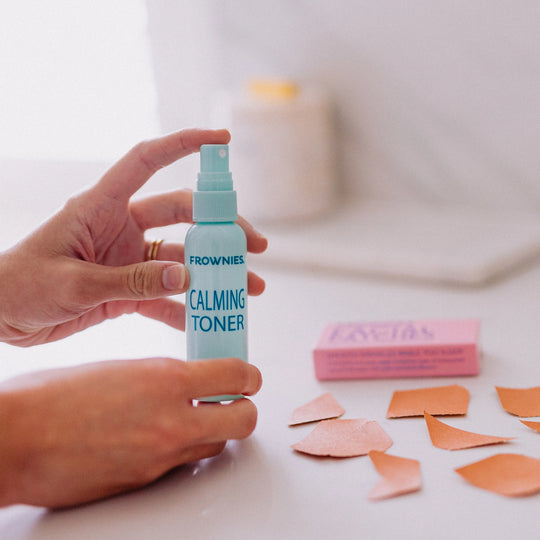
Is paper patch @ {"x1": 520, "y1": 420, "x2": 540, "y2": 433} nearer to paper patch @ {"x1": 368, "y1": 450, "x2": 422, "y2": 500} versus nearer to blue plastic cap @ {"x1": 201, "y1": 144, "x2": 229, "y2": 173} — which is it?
paper patch @ {"x1": 368, "y1": 450, "x2": 422, "y2": 500}

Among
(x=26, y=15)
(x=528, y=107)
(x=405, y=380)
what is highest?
(x=26, y=15)

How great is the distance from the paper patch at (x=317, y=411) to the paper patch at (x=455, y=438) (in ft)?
0.29

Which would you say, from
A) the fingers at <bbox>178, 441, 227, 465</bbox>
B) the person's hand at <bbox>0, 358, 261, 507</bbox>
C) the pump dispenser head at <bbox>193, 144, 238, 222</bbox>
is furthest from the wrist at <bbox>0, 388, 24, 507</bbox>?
the pump dispenser head at <bbox>193, 144, 238, 222</bbox>

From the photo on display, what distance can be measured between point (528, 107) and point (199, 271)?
2.52 feet

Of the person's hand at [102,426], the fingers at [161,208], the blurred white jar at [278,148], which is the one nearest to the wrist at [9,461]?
the person's hand at [102,426]

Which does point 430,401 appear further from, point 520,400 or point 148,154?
point 148,154

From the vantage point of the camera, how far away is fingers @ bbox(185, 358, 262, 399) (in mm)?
596

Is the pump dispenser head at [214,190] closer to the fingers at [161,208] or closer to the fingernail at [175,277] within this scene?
the fingernail at [175,277]

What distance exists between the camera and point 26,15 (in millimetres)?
1602

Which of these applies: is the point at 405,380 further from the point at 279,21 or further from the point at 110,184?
the point at 279,21

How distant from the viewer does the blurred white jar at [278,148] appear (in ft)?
4.22

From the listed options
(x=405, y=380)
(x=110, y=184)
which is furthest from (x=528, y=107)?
(x=110, y=184)

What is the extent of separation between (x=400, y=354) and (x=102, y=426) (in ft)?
1.07

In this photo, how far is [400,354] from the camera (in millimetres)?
768
